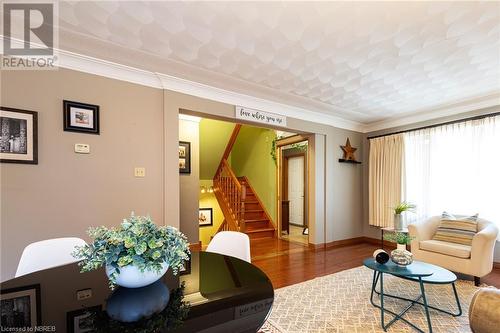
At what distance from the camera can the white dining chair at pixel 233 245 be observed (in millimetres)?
1978

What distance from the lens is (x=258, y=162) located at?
7012 mm

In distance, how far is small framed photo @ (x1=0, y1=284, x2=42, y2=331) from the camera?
0.87m

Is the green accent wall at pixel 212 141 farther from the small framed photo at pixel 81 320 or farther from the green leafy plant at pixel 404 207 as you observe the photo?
the small framed photo at pixel 81 320

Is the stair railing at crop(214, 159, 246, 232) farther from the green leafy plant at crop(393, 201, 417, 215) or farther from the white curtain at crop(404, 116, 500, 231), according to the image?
the white curtain at crop(404, 116, 500, 231)

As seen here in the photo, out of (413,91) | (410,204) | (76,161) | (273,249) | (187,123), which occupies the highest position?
(413,91)

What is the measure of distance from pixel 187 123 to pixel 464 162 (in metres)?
4.76

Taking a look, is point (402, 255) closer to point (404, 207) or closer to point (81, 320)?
point (404, 207)

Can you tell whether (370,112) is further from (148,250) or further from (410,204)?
(148,250)

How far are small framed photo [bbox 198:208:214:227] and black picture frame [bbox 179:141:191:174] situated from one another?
2.68m

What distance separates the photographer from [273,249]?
15.7 feet

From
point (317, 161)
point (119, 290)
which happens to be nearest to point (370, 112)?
Result: point (317, 161)

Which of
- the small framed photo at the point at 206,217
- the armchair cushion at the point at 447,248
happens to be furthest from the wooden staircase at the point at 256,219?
the armchair cushion at the point at 447,248

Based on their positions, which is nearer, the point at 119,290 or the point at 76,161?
the point at 119,290

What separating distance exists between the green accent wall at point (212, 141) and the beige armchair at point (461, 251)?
4.49 m
